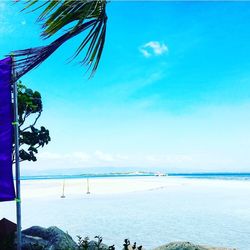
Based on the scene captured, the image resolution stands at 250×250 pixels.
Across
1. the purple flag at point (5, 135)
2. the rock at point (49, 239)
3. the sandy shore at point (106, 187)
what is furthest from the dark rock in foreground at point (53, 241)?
the sandy shore at point (106, 187)

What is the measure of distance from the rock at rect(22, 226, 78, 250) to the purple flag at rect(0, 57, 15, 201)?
3694mm

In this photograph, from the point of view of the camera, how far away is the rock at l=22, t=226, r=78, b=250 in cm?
899

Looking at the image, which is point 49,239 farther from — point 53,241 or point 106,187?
point 106,187

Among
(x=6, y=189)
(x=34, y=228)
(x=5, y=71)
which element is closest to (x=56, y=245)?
(x=34, y=228)

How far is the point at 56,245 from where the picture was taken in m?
9.20

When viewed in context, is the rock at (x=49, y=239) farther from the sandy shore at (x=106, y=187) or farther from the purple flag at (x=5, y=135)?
the sandy shore at (x=106, y=187)

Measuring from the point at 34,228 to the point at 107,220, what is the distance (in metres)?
7.93

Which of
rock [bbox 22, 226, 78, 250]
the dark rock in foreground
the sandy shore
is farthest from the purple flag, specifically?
the sandy shore

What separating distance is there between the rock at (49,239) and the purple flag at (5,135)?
369 cm

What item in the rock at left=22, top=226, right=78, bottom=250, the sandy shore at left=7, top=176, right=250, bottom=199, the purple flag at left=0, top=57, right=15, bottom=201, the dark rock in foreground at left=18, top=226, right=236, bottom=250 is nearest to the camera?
the purple flag at left=0, top=57, right=15, bottom=201

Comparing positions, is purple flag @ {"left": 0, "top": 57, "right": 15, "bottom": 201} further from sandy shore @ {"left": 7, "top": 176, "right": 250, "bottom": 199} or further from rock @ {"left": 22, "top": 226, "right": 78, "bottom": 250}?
sandy shore @ {"left": 7, "top": 176, "right": 250, "bottom": 199}

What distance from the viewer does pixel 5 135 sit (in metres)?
5.23

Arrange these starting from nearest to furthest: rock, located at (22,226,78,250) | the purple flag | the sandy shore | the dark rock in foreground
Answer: the purple flag
the dark rock in foreground
rock, located at (22,226,78,250)
the sandy shore

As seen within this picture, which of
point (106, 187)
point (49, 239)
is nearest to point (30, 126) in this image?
point (49, 239)
